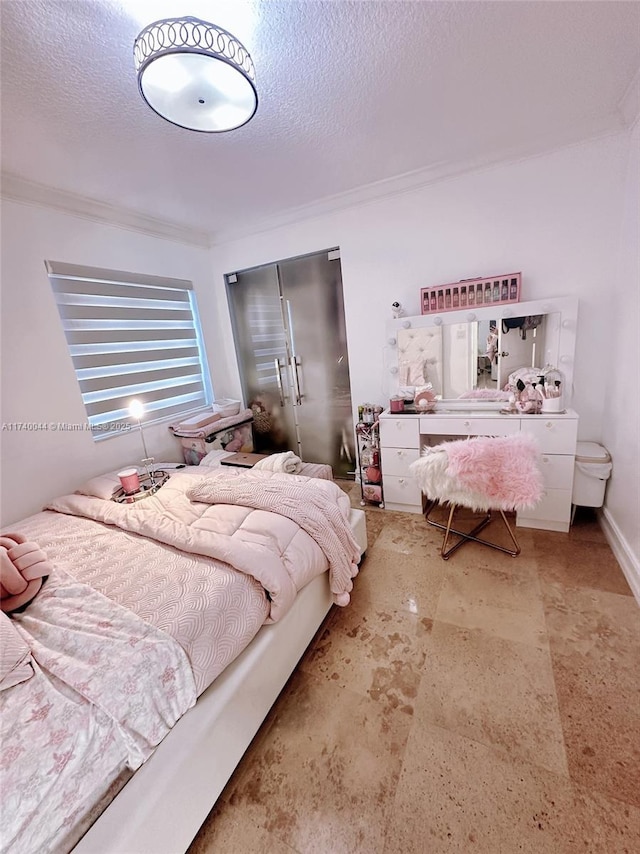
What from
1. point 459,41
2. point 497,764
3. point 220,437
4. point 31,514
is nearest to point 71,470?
point 31,514

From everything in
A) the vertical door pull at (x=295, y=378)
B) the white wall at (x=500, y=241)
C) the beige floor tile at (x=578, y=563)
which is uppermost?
the white wall at (x=500, y=241)

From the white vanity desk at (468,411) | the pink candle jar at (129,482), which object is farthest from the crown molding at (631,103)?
the pink candle jar at (129,482)

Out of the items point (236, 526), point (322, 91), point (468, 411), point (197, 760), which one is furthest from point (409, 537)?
point (322, 91)

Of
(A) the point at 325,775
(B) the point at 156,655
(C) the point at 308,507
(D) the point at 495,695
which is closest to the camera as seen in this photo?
(B) the point at 156,655

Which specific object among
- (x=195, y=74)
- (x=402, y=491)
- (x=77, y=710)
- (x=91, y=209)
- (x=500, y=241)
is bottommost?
(x=402, y=491)

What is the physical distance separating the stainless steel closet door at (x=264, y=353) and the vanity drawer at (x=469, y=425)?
1490 millimetres

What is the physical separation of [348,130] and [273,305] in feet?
5.22

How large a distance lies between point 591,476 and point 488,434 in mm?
656

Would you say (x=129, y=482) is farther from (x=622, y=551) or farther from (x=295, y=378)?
(x=622, y=551)

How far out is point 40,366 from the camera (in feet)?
7.07

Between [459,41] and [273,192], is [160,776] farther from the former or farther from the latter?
[273,192]

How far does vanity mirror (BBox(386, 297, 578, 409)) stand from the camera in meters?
2.27

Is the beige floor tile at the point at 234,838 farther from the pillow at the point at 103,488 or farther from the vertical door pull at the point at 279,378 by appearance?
the vertical door pull at the point at 279,378

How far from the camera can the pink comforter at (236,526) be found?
1.29 metres
